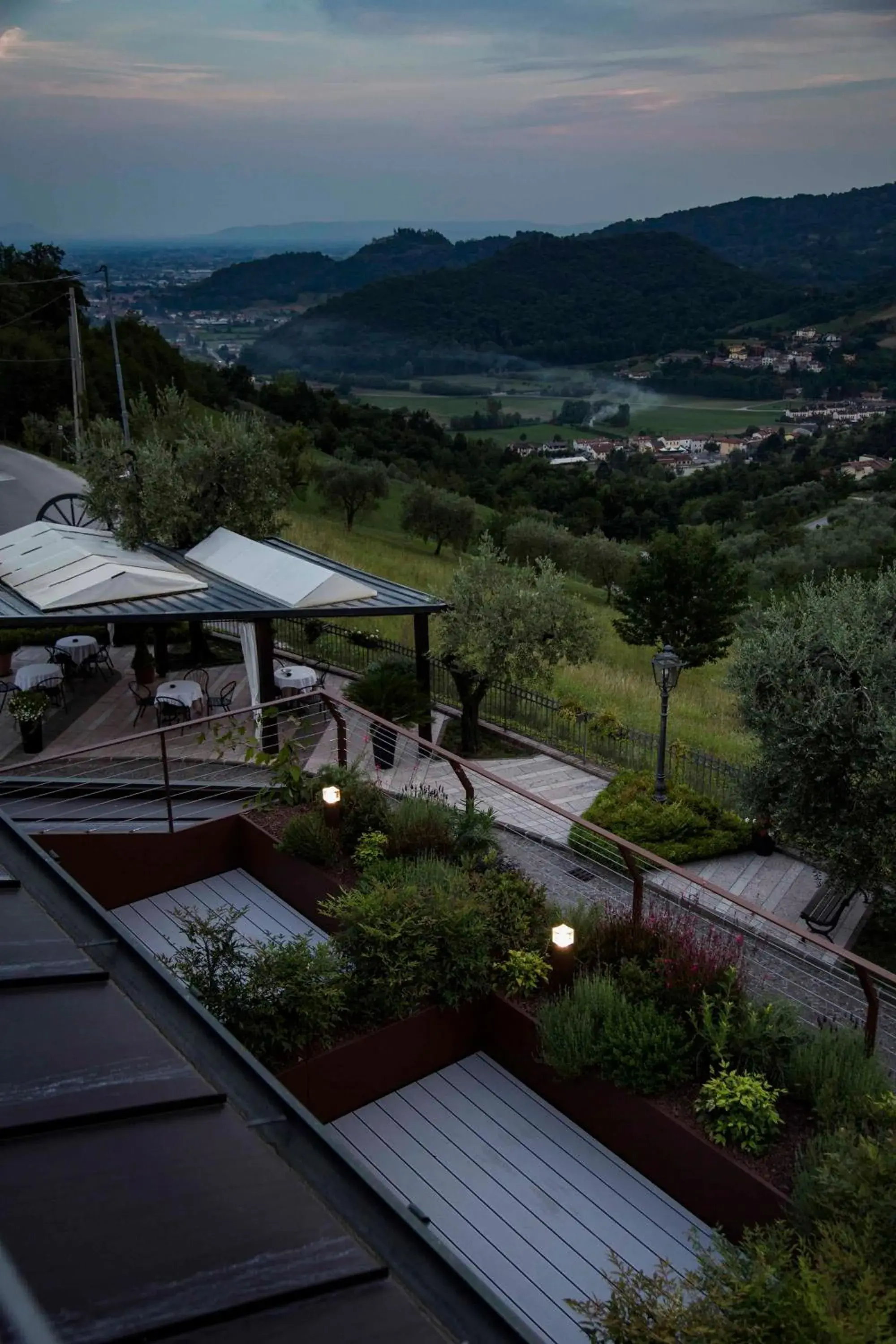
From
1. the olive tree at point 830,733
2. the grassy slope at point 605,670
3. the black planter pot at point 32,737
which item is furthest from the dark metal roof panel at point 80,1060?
the black planter pot at point 32,737

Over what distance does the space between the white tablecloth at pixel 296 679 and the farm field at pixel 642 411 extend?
4552 inches

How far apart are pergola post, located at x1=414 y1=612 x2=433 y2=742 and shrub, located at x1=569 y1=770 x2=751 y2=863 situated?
8.72 feet

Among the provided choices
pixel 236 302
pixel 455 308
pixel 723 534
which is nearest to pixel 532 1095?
pixel 723 534

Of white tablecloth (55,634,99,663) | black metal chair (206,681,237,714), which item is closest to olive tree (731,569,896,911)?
black metal chair (206,681,237,714)

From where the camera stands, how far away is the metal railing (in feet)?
42.2

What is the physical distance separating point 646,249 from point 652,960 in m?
205

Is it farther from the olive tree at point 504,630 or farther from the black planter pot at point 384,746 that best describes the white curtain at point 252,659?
the olive tree at point 504,630

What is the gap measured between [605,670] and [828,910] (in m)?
12.8

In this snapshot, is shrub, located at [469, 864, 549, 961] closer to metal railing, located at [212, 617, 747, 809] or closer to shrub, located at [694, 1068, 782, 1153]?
shrub, located at [694, 1068, 782, 1153]

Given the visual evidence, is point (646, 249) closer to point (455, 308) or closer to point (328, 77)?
point (455, 308)

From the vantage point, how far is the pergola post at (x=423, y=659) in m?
12.9

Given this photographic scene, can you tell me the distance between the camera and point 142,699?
1337 cm

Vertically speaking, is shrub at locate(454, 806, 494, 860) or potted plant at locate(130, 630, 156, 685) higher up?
shrub at locate(454, 806, 494, 860)

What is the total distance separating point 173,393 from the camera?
63.8 ft
